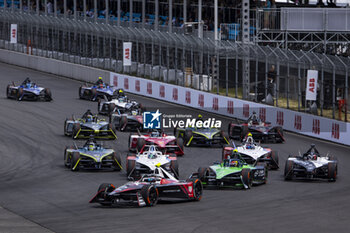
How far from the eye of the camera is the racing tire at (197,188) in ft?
78.6

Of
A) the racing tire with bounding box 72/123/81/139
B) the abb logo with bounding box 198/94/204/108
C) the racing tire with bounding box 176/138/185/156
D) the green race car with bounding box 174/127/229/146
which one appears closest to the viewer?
the racing tire with bounding box 176/138/185/156

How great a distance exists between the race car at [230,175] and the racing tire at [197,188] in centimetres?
208

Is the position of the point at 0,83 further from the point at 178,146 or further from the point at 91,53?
the point at 178,146

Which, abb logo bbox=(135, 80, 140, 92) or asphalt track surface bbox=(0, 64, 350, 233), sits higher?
abb logo bbox=(135, 80, 140, 92)

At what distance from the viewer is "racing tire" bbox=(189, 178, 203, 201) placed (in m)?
24.0

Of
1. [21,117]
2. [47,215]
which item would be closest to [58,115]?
[21,117]

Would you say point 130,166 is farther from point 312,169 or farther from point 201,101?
point 201,101

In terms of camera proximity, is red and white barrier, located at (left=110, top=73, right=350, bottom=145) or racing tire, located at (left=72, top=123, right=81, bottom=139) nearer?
racing tire, located at (left=72, top=123, right=81, bottom=139)

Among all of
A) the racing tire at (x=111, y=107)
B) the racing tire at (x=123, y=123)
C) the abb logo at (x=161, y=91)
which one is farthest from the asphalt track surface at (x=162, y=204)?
the abb logo at (x=161, y=91)

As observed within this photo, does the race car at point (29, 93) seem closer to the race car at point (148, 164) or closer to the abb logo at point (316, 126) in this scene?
the abb logo at point (316, 126)

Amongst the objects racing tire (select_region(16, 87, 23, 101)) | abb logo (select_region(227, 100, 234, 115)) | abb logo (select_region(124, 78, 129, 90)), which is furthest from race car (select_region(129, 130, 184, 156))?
abb logo (select_region(124, 78, 129, 90))

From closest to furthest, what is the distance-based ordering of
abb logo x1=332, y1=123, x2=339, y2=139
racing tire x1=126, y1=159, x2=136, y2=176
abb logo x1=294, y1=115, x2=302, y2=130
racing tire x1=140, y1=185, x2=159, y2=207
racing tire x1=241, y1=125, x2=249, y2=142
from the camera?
racing tire x1=140, y1=185, x2=159, y2=207
racing tire x1=126, y1=159, x2=136, y2=176
racing tire x1=241, y1=125, x2=249, y2=142
abb logo x1=332, y1=123, x2=339, y2=139
abb logo x1=294, y1=115, x2=302, y2=130

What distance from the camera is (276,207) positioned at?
23062 millimetres

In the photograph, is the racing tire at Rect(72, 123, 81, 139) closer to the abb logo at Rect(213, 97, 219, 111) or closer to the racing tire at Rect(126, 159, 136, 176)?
the racing tire at Rect(126, 159, 136, 176)
